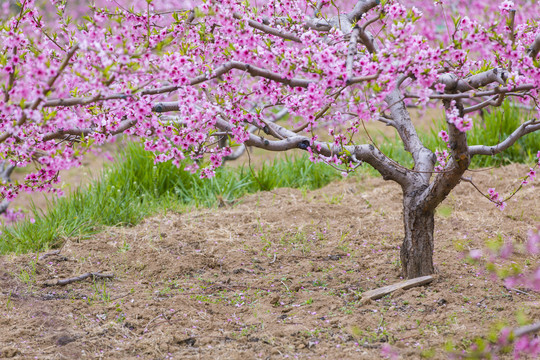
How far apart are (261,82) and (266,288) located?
1.45 metres

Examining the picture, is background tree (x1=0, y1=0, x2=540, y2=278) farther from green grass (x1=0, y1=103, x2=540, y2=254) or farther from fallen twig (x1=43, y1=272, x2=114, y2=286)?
green grass (x1=0, y1=103, x2=540, y2=254)

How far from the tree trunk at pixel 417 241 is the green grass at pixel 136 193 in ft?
6.31

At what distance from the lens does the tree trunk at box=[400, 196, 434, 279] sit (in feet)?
11.8

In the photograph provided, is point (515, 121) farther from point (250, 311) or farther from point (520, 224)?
point (250, 311)

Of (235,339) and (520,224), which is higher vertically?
(520,224)

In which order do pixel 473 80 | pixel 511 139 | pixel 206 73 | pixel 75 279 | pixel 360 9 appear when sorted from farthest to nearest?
pixel 75 279 → pixel 360 9 → pixel 511 139 → pixel 473 80 → pixel 206 73

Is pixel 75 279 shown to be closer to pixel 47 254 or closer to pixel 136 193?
pixel 47 254

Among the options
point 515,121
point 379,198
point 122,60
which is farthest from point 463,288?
point 515,121

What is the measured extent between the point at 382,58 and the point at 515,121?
441 cm

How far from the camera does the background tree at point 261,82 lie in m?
2.57

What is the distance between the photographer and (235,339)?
3.19 m

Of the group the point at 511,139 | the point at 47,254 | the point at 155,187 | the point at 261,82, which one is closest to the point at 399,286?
the point at 511,139

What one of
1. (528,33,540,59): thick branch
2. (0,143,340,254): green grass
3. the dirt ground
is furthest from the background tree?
(0,143,340,254): green grass

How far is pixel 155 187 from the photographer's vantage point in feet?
20.1
